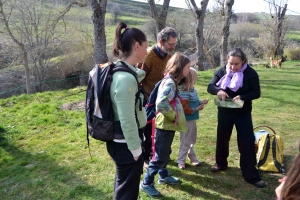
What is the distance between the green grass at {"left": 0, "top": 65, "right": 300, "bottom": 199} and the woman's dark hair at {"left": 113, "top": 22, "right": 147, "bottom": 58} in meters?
1.89

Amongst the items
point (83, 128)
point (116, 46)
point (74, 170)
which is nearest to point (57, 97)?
point (83, 128)

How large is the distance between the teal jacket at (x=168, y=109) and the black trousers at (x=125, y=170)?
0.72 meters

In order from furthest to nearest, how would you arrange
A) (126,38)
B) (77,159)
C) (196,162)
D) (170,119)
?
(77,159)
(196,162)
(170,119)
(126,38)

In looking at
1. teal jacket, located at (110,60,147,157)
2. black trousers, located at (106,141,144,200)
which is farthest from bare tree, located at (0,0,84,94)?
teal jacket, located at (110,60,147,157)

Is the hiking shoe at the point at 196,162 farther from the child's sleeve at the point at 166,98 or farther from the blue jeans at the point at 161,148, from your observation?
the child's sleeve at the point at 166,98

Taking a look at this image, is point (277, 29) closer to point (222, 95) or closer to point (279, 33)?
point (279, 33)

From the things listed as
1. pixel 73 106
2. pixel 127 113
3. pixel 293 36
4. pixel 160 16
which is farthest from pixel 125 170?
pixel 293 36

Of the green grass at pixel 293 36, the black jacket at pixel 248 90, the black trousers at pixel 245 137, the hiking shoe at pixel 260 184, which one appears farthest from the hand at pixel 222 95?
the green grass at pixel 293 36

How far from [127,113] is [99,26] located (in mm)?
6266

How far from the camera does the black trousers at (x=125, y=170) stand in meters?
2.17

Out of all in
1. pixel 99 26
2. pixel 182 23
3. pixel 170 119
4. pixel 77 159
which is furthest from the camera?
pixel 182 23

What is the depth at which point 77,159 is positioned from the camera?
4.41m

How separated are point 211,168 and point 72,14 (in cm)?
2322

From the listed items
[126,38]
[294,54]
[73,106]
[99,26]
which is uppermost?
[99,26]
